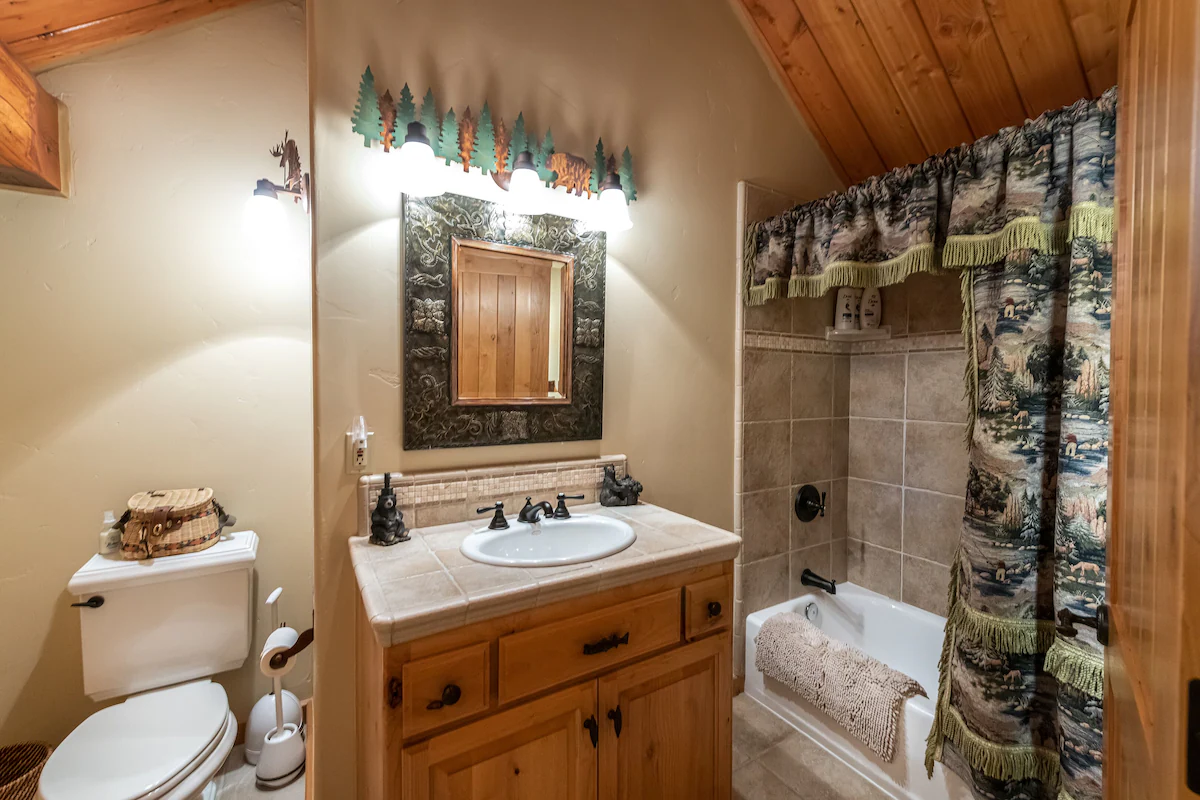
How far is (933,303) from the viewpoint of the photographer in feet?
6.81

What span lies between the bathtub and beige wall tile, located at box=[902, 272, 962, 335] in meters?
1.26

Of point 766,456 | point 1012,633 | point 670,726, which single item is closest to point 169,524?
point 670,726

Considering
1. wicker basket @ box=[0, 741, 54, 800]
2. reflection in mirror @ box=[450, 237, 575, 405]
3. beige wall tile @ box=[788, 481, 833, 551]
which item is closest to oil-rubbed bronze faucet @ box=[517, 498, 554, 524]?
reflection in mirror @ box=[450, 237, 575, 405]

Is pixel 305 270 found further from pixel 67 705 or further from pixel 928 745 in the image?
pixel 928 745

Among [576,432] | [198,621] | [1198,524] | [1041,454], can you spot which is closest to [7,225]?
[198,621]

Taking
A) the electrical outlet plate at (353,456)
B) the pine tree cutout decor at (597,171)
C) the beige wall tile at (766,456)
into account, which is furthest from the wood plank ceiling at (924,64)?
the electrical outlet plate at (353,456)

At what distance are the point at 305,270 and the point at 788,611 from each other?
251cm

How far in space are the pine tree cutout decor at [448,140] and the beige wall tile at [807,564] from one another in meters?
2.12

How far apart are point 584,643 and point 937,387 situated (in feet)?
6.16

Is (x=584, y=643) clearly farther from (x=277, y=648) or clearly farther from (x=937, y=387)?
(x=937, y=387)

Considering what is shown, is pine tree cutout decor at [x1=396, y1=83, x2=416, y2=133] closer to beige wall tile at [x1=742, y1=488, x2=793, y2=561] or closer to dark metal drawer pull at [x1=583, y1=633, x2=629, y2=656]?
dark metal drawer pull at [x1=583, y1=633, x2=629, y2=656]

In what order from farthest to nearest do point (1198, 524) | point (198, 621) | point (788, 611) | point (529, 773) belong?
point (788, 611) → point (198, 621) → point (529, 773) → point (1198, 524)

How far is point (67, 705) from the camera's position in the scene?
159 cm

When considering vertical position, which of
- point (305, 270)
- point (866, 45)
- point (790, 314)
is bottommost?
point (790, 314)
